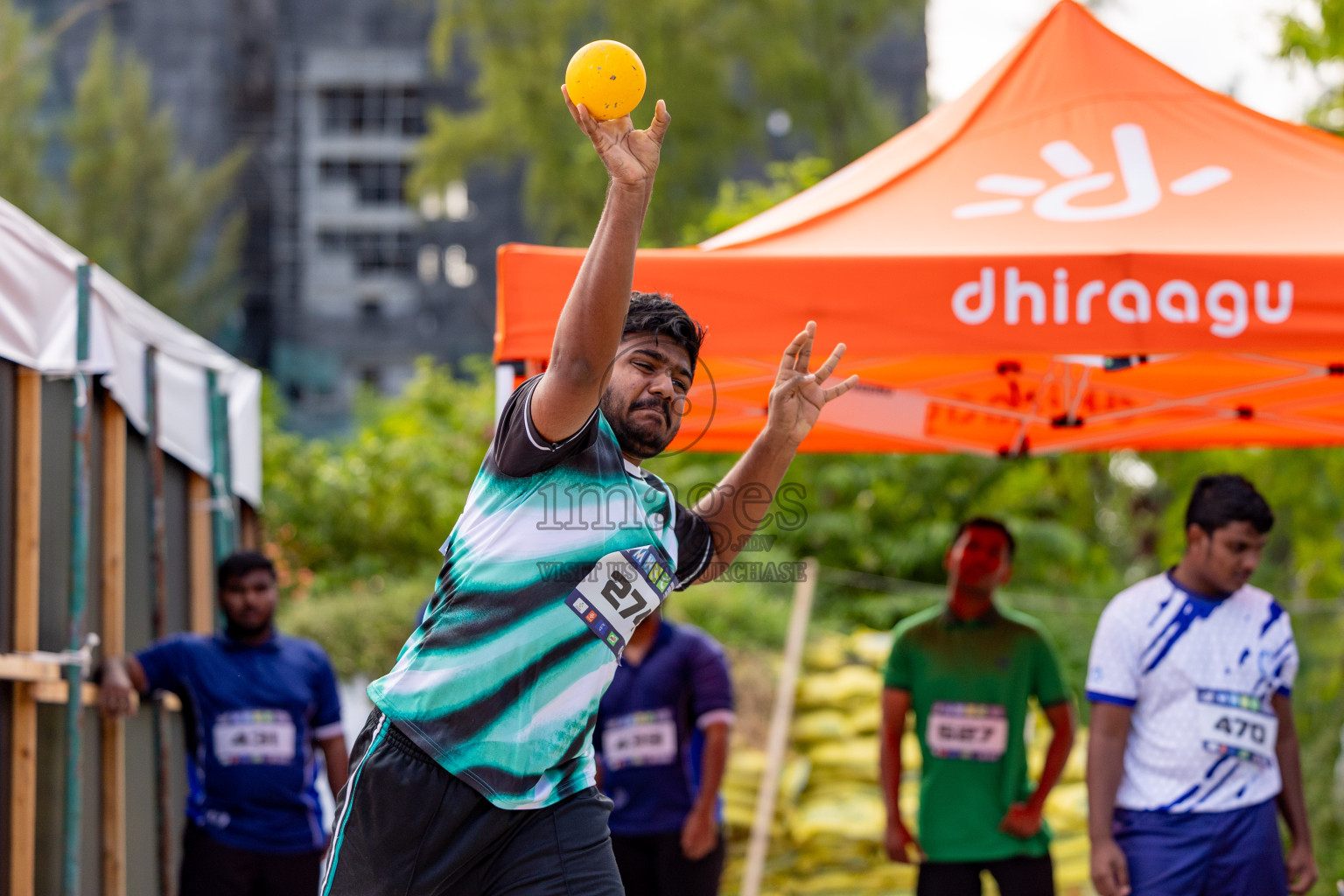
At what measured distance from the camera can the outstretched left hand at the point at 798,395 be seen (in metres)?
2.99

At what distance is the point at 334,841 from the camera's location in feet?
8.65

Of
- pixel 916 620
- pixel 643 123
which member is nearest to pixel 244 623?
pixel 916 620

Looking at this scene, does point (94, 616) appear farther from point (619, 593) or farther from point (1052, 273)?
point (1052, 273)

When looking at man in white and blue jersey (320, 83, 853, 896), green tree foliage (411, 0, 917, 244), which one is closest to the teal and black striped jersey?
man in white and blue jersey (320, 83, 853, 896)

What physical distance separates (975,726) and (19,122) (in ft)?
98.9

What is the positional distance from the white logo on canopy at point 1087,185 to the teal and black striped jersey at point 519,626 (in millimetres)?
2225

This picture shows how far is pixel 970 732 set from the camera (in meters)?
5.35

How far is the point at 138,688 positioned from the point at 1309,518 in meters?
9.60

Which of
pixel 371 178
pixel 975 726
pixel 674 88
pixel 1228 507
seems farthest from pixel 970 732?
pixel 371 178

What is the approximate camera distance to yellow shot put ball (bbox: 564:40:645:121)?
2455 mm

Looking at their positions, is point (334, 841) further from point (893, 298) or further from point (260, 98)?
point (260, 98)

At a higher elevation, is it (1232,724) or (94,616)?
(94,616)

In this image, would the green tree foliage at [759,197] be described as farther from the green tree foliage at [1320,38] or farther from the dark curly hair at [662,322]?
the dark curly hair at [662,322]

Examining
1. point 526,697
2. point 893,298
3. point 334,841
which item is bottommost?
point 334,841
